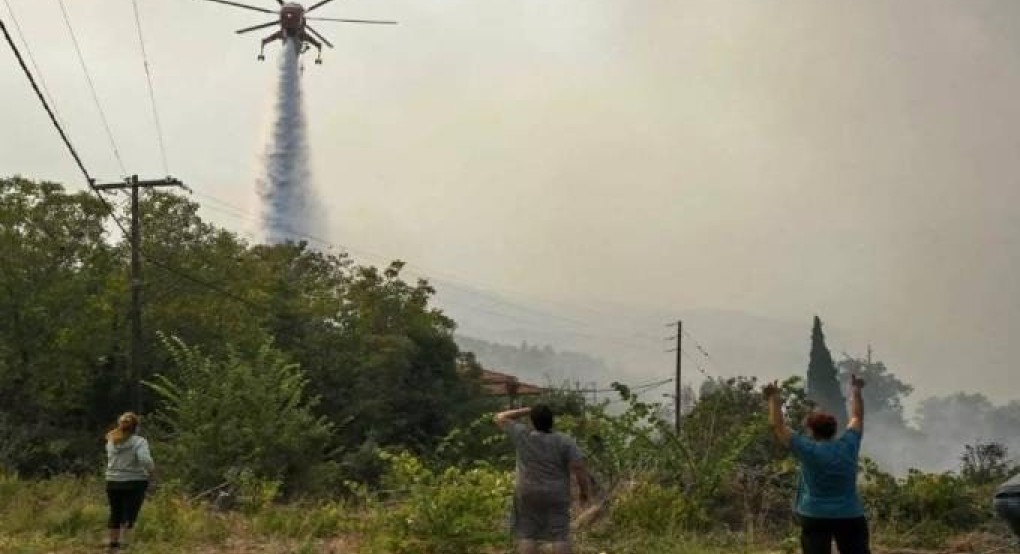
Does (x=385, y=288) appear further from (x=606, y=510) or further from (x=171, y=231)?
(x=606, y=510)

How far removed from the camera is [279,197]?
177ft

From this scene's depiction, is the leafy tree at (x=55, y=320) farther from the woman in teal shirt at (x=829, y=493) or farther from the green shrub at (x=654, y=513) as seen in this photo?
the woman in teal shirt at (x=829, y=493)

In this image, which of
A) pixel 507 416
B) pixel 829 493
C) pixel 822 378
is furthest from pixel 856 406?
pixel 822 378

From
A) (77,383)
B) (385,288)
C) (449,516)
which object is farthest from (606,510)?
(385,288)

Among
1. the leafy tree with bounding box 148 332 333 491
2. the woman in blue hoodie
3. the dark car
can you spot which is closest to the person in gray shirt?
the dark car

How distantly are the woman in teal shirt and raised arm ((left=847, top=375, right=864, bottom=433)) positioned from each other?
144mm

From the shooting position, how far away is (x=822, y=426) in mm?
6008

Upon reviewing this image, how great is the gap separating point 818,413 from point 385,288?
36952mm

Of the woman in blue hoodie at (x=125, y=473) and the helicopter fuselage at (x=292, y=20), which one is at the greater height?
the helicopter fuselage at (x=292, y=20)

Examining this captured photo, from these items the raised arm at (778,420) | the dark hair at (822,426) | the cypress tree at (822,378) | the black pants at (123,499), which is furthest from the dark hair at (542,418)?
the cypress tree at (822,378)

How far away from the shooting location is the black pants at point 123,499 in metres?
9.05

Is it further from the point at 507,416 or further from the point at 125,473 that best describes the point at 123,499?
the point at 507,416

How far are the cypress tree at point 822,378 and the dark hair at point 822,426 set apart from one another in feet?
313

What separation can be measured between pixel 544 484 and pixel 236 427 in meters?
→ 11.8
